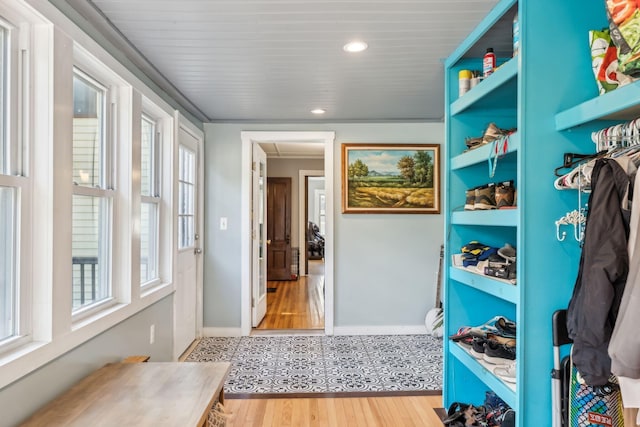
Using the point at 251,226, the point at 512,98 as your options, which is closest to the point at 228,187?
the point at 251,226

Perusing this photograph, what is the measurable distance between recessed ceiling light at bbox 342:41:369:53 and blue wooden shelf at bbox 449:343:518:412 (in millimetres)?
1797

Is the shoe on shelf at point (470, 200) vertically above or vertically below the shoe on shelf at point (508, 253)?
above

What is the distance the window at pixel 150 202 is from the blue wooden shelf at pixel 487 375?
7.15ft

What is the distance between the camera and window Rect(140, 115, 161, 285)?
2883 millimetres

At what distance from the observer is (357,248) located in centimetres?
410

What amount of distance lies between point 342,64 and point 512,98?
1.07 meters

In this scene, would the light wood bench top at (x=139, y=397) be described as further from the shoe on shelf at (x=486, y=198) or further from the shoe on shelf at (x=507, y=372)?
the shoe on shelf at (x=486, y=198)

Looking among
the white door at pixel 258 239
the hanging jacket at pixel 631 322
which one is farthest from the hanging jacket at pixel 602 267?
the white door at pixel 258 239

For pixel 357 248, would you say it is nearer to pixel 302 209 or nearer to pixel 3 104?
pixel 3 104

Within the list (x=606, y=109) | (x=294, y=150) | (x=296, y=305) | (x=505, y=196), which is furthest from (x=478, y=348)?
(x=294, y=150)

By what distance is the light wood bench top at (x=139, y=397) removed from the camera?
1.47m

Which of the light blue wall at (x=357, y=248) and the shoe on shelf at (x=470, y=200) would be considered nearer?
the shoe on shelf at (x=470, y=200)

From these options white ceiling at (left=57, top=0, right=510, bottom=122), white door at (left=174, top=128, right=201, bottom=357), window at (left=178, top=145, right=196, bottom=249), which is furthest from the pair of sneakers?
window at (left=178, top=145, right=196, bottom=249)

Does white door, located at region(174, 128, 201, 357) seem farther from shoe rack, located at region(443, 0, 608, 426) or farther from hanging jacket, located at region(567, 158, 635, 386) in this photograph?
hanging jacket, located at region(567, 158, 635, 386)
